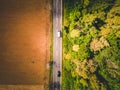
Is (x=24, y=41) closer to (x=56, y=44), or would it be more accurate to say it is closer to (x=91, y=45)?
(x=56, y=44)

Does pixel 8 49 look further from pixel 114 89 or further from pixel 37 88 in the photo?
pixel 114 89

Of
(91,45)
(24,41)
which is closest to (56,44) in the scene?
(24,41)

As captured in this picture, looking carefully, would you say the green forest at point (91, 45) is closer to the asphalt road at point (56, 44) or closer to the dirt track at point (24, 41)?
the asphalt road at point (56, 44)

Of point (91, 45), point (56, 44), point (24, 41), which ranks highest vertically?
point (24, 41)

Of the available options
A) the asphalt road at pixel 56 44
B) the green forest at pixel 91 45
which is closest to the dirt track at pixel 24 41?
the asphalt road at pixel 56 44

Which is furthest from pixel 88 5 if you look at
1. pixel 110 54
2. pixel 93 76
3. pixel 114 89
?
pixel 114 89

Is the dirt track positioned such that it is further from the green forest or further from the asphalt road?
the green forest
